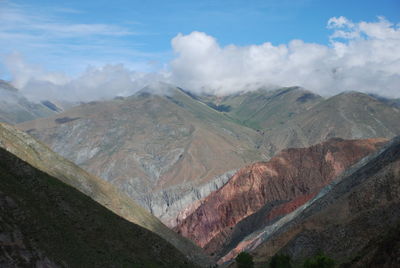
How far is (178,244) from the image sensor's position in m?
119

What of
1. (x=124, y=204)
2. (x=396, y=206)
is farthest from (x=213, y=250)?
(x=396, y=206)

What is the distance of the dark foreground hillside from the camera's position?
4913 cm

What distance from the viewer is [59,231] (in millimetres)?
59094

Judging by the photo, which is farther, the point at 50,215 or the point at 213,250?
the point at 213,250

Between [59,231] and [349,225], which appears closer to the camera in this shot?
[59,231]

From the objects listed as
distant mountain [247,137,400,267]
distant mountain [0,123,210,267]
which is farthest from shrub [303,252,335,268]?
distant mountain [0,123,210,267]

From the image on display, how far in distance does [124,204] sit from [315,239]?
50874 mm

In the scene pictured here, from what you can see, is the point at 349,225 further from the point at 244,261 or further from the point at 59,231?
the point at 59,231

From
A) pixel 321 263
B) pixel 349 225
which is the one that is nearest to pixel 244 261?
pixel 349 225

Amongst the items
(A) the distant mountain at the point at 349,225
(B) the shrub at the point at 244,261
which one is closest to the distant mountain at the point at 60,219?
(B) the shrub at the point at 244,261

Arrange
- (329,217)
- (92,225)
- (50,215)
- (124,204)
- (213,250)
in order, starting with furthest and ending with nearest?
1. (213,250)
2. (124,204)
3. (329,217)
4. (92,225)
5. (50,215)

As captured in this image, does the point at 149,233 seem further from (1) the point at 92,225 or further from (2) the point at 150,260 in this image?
(1) the point at 92,225

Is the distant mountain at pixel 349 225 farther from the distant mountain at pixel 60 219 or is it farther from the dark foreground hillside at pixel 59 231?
the distant mountain at pixel 60 219

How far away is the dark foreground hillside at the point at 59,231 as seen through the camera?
49128 millimetres
